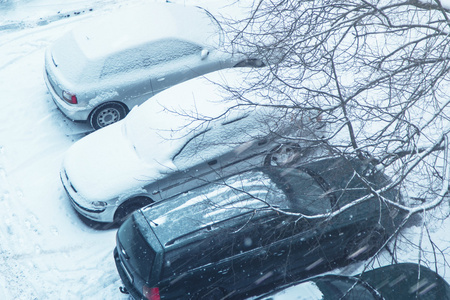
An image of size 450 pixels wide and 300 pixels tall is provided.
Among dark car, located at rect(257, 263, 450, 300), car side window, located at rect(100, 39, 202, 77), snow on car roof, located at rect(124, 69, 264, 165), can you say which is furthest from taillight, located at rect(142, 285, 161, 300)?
car side window, located at rect(100, 39, 202, 77)

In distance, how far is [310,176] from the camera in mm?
6641

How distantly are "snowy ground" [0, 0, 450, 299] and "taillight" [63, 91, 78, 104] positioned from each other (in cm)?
78

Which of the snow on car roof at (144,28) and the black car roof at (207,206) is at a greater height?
the snow on car roof at (144,28)

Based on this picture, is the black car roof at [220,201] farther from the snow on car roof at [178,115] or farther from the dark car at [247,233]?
the snow on car roof at [178,115]

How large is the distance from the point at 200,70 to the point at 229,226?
14.5 ft

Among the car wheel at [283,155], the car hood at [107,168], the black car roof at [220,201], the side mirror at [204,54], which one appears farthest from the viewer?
the side mirror at [204,54]

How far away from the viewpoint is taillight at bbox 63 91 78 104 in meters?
9.13

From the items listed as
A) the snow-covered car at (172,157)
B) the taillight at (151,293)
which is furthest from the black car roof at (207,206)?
the snow-covered car at (172,157)

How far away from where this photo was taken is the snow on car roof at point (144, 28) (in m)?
9.37

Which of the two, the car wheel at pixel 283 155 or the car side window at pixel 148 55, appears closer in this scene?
the car wheel at pixel 283 155

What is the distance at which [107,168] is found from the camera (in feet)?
25.1

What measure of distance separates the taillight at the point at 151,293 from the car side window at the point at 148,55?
4.59 meters

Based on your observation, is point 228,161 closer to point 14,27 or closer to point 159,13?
point 159,13

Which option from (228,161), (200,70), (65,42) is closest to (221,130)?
(228,161)
